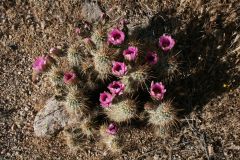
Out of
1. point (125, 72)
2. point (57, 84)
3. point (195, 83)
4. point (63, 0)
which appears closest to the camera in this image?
point (125, 72)

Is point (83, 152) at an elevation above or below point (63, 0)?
below

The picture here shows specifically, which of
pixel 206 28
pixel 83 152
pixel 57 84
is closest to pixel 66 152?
pixel 83 152

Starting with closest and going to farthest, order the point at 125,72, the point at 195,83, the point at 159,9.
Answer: the point at 125,72 → the point at 195,83 → the point at 159,9

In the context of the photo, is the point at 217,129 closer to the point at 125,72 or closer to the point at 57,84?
the point at 125,72

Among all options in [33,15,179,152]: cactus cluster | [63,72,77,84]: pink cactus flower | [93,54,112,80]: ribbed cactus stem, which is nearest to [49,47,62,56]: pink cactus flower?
[33,15,179,152]: cactus cluster

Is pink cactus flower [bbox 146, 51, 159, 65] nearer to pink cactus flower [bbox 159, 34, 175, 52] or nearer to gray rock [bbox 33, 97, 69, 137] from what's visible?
pink cactus flower [bbox 159, 34, 175, 52]

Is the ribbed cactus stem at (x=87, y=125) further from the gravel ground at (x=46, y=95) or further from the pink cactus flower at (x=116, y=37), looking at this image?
the pink cactus flower at (x=116, y=37)

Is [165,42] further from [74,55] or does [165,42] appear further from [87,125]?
[87,125]
